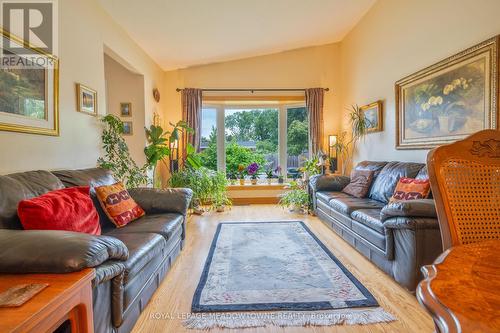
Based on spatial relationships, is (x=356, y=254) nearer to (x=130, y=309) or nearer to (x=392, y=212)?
(x=392, y=212)

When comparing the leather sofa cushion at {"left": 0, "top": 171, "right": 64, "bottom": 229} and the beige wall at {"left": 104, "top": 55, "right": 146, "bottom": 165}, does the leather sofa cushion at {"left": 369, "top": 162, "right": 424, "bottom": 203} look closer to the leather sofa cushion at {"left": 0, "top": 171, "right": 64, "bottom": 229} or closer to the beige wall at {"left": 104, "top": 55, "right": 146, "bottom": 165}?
the leather sofa cushion at {"left": 0, "top": 171, "right": 64, "bottom": 229}

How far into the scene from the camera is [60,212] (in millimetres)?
1579

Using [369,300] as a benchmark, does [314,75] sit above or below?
above

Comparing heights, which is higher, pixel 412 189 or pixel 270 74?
pixel 270 74

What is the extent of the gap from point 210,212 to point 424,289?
4292mm

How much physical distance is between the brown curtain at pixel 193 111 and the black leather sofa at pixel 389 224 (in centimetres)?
261

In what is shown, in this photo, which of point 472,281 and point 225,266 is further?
point 225,266

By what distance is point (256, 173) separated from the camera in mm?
5496

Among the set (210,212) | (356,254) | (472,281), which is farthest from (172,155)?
(472,281)

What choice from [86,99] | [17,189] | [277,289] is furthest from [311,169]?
[17,189]

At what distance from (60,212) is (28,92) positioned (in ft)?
3.49

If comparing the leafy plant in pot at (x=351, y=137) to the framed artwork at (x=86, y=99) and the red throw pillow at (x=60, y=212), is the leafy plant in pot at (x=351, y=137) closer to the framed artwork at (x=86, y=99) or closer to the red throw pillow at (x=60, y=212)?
the framed artwork at (x=86, y=99)

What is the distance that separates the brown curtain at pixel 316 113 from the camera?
5223 mm

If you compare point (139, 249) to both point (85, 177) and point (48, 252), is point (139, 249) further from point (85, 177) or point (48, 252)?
point (85, 177)
